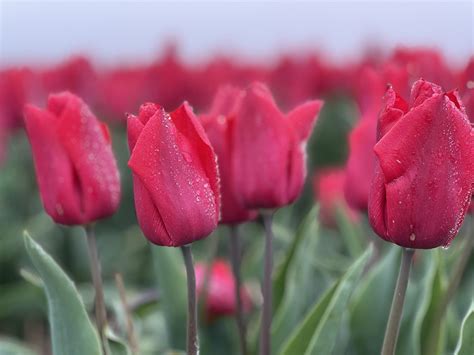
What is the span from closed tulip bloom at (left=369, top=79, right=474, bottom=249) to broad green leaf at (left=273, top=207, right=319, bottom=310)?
351 mm

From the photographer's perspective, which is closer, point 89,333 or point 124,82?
point 89,333

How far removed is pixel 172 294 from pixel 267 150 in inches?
13.1

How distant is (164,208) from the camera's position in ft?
2.16

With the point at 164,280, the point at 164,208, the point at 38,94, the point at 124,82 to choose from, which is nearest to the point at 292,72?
the point at 124,82

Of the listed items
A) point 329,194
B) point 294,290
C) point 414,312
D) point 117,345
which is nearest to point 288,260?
point 294,290

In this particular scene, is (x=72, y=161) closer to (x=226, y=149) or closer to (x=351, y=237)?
(x=226, y=149)

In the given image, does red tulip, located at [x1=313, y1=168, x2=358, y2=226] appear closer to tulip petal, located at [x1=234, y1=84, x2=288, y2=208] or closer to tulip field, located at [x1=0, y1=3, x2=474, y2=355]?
tulip field, located at [x1=0, y1=3, x2=474, y2=355]

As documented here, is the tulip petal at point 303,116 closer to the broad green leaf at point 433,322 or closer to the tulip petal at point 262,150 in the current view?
the tulip petal at point 262,150

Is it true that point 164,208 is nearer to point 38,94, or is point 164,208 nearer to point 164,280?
point 164,280

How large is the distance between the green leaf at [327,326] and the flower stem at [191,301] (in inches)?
4.5

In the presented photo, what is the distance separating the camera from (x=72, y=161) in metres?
0.79

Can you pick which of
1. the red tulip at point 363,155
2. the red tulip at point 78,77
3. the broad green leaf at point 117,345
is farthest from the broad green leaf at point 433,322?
the red tulip at point 78,77

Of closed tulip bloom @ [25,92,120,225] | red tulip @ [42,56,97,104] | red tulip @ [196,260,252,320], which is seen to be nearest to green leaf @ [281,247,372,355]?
closed tulip bloom @ [25,92,120,225]

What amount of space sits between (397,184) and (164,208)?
18 centimetres
